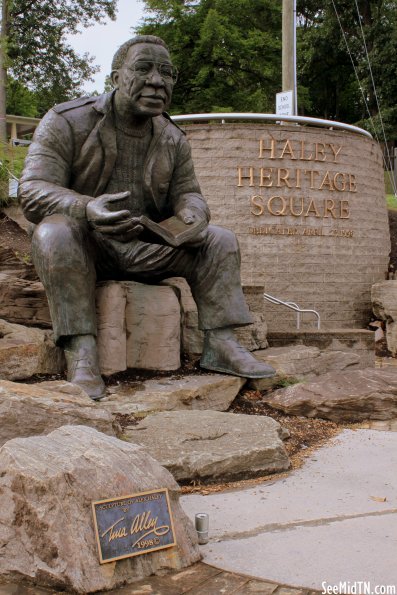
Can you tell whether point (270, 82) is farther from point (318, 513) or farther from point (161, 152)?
point (318, 513)

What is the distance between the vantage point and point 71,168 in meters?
4.98

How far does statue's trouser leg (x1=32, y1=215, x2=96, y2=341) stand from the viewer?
454 centimetres

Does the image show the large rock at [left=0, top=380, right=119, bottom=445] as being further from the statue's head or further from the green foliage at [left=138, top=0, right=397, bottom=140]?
the green foliage at [left=138, top=0, right=397, bottom=140]

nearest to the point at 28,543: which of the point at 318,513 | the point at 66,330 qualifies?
the point at 318,513

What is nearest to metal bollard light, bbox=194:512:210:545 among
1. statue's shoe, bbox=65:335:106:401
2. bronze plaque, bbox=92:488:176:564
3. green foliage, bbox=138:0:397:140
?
bronze plaque, bbox=92:488:176:564

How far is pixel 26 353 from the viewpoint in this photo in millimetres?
4664

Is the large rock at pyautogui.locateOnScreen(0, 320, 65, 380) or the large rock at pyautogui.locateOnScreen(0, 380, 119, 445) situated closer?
the large rock at pyautogui.locateOnScreen(0, 380, 119, 445)

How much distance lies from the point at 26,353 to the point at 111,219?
102 centimetres

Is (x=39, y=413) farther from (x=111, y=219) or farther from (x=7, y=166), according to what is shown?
(x=7, y=166)

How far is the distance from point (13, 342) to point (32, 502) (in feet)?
7.96

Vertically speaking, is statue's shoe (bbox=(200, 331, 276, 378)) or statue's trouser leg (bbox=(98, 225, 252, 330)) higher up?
statue's trouser leg (bbox=(98, 225, 252, 330))

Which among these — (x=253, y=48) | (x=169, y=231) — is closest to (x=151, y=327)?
(x=169, y=231)

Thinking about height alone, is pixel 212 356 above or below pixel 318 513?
above

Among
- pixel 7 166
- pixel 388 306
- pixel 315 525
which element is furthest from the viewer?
pixel 7 166
